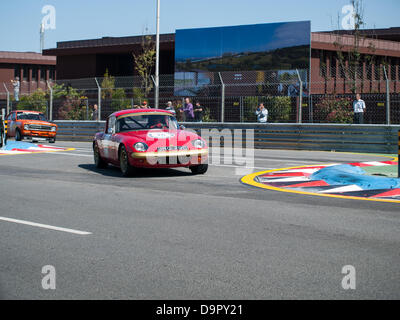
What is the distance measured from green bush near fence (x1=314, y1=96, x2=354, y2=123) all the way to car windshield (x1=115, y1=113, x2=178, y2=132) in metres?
10.6

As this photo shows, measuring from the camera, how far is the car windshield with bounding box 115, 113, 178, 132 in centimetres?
1285

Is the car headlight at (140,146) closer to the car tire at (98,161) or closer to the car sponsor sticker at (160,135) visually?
the car sponsor sticker at (160,135)

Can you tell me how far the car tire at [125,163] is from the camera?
11844mm

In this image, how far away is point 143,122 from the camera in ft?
42.4

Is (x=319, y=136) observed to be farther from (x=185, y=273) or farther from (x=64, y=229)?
(x=185, y=273)

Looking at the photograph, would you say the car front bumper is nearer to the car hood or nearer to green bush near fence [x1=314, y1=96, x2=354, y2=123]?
the car hood

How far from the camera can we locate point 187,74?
39.5 m

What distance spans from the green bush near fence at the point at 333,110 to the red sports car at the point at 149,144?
34.6ft

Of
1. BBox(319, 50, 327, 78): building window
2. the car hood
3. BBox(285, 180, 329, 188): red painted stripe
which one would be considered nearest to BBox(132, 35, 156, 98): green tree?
BBox(319, 50, 327, 78): building window

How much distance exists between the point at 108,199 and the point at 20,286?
444 cm

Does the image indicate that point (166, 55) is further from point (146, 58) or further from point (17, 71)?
point (17, 71)

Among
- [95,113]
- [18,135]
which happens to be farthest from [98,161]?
[95,113]
